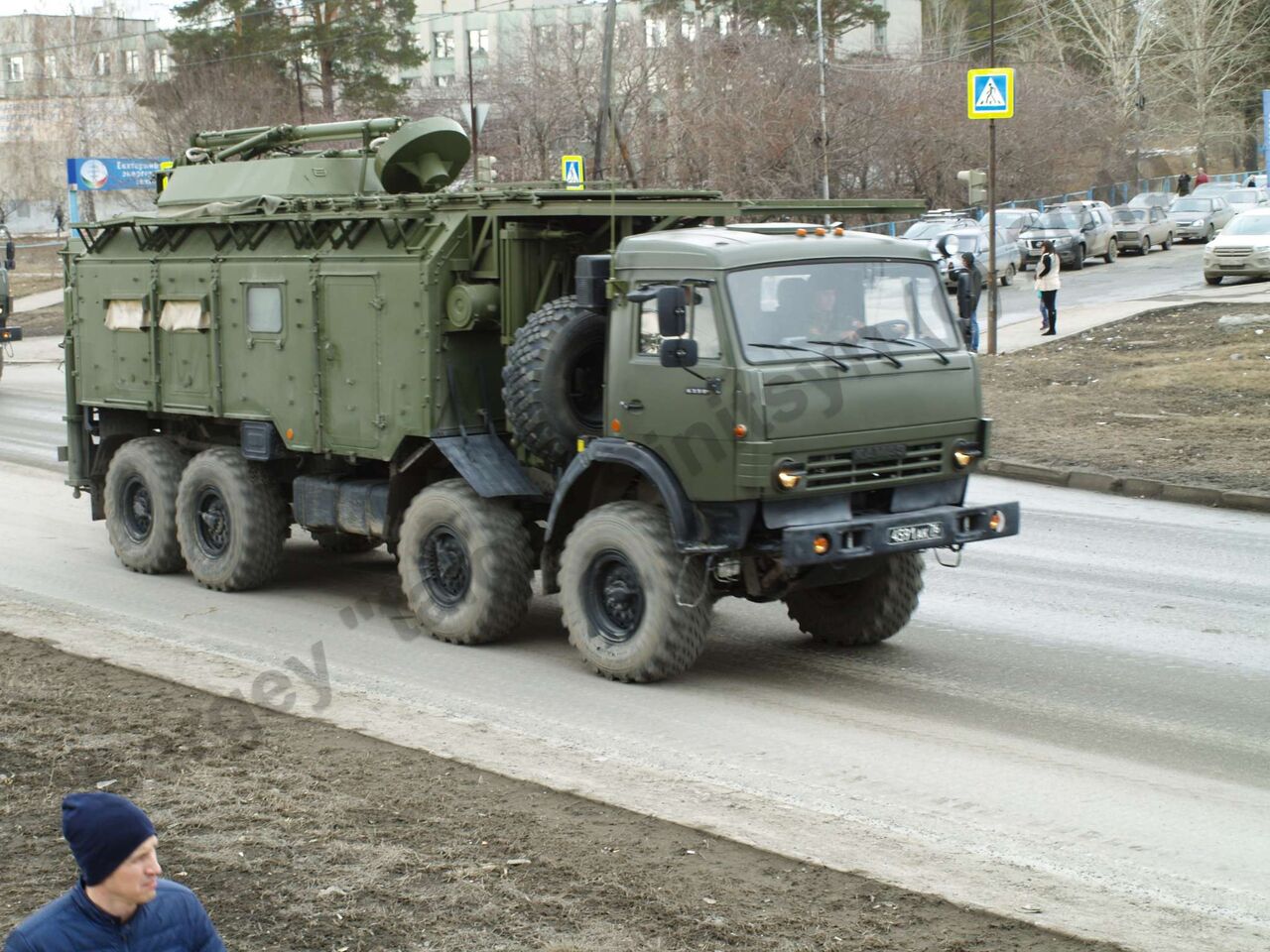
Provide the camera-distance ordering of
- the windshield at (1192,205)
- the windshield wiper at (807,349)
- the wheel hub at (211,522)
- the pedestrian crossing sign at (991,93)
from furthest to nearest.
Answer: the windshield at (1192,205)
the pedestrian crossing sign at (991,93)
the wheel hub at (211,522)
the windshield wiper at (807,349)

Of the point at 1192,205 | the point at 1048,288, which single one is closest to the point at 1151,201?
the point at 1192,205

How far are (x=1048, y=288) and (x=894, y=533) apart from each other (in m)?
21.9

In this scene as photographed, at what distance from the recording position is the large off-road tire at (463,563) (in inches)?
430

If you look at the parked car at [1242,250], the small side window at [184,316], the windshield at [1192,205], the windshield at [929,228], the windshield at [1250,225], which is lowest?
the small side window at [184,316]

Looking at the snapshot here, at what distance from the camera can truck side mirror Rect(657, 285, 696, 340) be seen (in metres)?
9.40

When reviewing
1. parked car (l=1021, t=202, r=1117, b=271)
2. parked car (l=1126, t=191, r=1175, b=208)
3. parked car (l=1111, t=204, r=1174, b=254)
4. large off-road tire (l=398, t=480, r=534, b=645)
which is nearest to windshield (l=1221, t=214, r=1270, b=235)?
parked car (l=1021, t=202, r=1117, b=271)

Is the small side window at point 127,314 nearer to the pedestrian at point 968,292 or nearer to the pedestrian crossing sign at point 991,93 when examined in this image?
the pedestrian at point 968,292

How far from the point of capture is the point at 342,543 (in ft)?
48.0

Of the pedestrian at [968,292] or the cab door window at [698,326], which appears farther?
the pedestrian at [968,292]

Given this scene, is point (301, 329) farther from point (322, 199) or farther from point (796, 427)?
point (796, 427)

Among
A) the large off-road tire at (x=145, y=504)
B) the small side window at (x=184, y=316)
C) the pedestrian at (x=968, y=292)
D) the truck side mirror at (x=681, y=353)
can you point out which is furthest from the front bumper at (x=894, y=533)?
the large off-road tire at (x=145, y=504)

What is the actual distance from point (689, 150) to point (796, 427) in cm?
4444

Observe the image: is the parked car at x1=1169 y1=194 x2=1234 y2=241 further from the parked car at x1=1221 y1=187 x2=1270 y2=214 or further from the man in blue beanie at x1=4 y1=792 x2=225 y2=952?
the man in blue beanie at x1=4 y1=792 x2=225 y2=952

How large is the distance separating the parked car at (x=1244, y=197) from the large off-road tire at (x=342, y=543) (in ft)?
145
